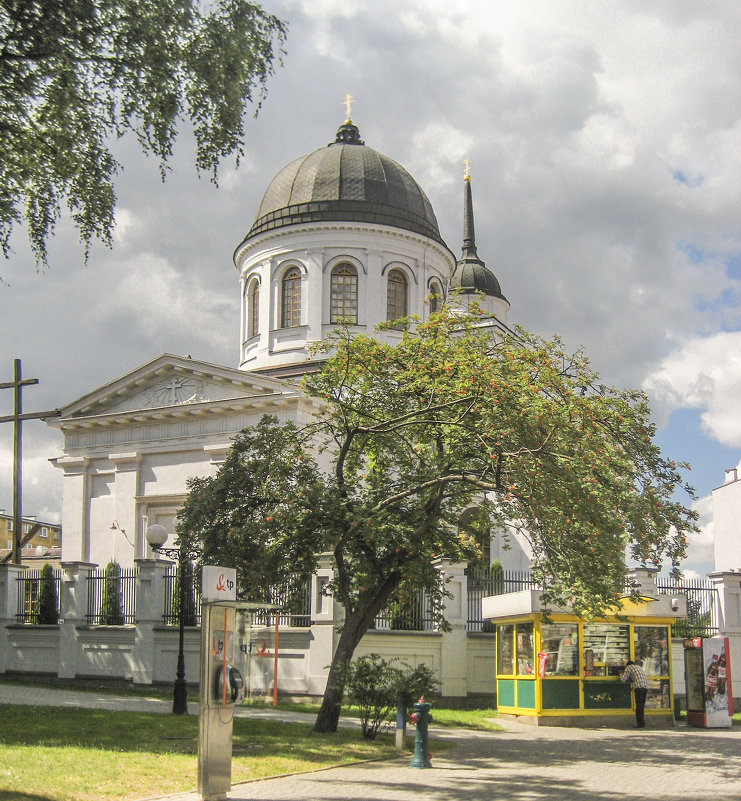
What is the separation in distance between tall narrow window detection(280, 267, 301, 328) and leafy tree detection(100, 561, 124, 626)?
1493cm

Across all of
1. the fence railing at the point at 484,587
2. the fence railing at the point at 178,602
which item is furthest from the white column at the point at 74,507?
the fence railing at the point at 484,587

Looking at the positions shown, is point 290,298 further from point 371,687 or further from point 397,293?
point 371,687

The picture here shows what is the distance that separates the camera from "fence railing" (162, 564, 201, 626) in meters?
24.1

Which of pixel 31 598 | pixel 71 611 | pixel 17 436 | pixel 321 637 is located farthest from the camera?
pixel 17 436

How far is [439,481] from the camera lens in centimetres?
1603

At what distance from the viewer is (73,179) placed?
11.0 m

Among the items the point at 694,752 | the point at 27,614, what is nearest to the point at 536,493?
the point at 694,752

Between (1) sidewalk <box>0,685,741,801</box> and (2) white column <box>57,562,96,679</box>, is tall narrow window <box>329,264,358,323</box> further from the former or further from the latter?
(1) sidewalk <box>0,685,741,801</box>

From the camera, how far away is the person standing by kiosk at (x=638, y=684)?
65.9 ft

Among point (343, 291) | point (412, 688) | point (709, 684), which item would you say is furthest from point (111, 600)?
point (343, 291)

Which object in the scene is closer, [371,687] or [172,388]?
[371,687]

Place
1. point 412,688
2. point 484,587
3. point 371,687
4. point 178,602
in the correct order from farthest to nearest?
1. point 484,587
2. point 178,602
3. point 371,687
4. point 412,688

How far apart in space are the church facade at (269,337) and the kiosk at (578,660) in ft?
42.6

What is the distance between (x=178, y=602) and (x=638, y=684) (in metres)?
10.6
